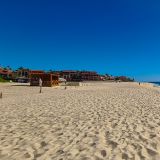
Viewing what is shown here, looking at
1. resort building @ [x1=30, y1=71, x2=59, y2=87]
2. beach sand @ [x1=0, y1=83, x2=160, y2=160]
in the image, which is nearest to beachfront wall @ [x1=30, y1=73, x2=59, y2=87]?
resort building @ [x1=30, y1=71, x2=59, y2=87]

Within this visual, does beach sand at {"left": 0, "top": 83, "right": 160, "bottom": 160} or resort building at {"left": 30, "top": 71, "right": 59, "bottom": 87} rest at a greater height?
resort building at {"left": 30, "top": 71, "right": 59, "bottom": 87}

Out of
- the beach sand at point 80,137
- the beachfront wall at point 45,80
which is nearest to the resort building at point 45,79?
the beachfront wall at point 45,80

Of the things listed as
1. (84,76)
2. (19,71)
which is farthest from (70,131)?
(84,76)

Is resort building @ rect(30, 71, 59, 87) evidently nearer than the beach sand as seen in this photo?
No

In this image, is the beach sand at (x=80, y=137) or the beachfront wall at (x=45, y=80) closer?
the beach sand at (x=80, y=137)

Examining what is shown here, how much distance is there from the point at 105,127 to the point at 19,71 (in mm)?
108684

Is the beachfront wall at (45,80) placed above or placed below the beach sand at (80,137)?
above

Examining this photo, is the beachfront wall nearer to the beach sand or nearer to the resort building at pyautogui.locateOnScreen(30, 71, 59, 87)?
the resort building at pyautogui.locateOnScreen(30, 71, 59, 87)

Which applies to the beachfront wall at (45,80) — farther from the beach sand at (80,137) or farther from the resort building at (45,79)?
the beach sand at (80,137)

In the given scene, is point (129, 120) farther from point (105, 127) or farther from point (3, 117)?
point (3, 117)

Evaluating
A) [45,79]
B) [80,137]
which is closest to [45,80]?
[45,79]

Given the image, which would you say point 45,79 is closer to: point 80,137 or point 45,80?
point 45,80

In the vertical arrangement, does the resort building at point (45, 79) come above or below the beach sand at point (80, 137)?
above

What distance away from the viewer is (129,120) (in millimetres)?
9969
